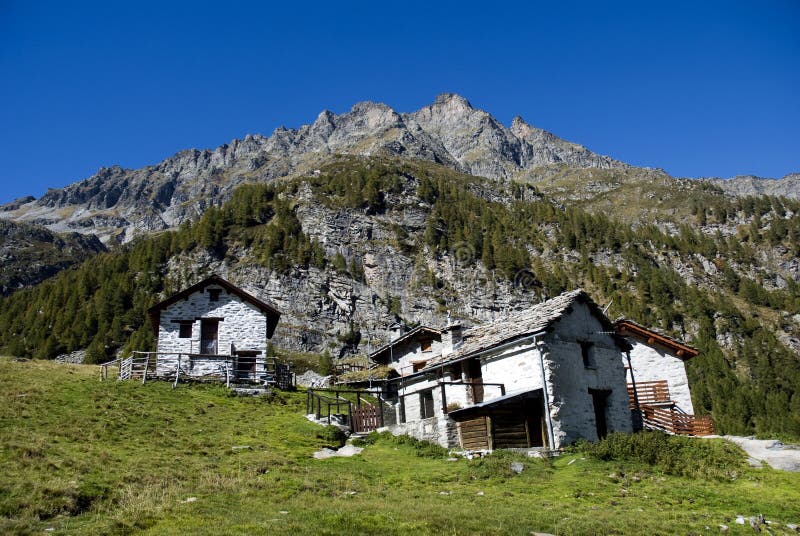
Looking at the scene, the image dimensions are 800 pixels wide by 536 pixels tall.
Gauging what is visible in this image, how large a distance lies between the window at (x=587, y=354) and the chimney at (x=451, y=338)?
7.45 m

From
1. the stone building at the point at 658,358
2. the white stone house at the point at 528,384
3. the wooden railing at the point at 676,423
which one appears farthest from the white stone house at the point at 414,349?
the wooden railing at the point at 676,423

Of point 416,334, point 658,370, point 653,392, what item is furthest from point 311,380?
point 658,370

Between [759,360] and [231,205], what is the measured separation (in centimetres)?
12285

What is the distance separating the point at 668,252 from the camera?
15838 cm

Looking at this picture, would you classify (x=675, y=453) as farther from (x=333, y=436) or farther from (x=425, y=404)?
(x=333, y=436)

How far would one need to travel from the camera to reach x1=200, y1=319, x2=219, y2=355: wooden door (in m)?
45.1

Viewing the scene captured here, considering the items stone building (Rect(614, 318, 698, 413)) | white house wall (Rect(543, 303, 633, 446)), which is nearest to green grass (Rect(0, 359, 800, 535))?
white house wall (Rect(543, 303, 633, 446))

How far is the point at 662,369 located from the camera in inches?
1665

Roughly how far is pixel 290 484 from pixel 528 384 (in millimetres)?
14482

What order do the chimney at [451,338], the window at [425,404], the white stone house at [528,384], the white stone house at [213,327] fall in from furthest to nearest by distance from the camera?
1. the white stone house at [213,327]
2. the chimney at [451,338]
3. the window at [425,404]
4. the white stone house at [528,384]

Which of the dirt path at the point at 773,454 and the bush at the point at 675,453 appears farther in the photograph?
the dirt path at the point at 773,454

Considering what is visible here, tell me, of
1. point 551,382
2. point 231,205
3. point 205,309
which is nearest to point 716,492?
point 551,382

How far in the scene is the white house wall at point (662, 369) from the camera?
136 feet

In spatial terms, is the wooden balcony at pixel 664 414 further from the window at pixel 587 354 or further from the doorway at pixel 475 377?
the doorway at pixel 475 377
